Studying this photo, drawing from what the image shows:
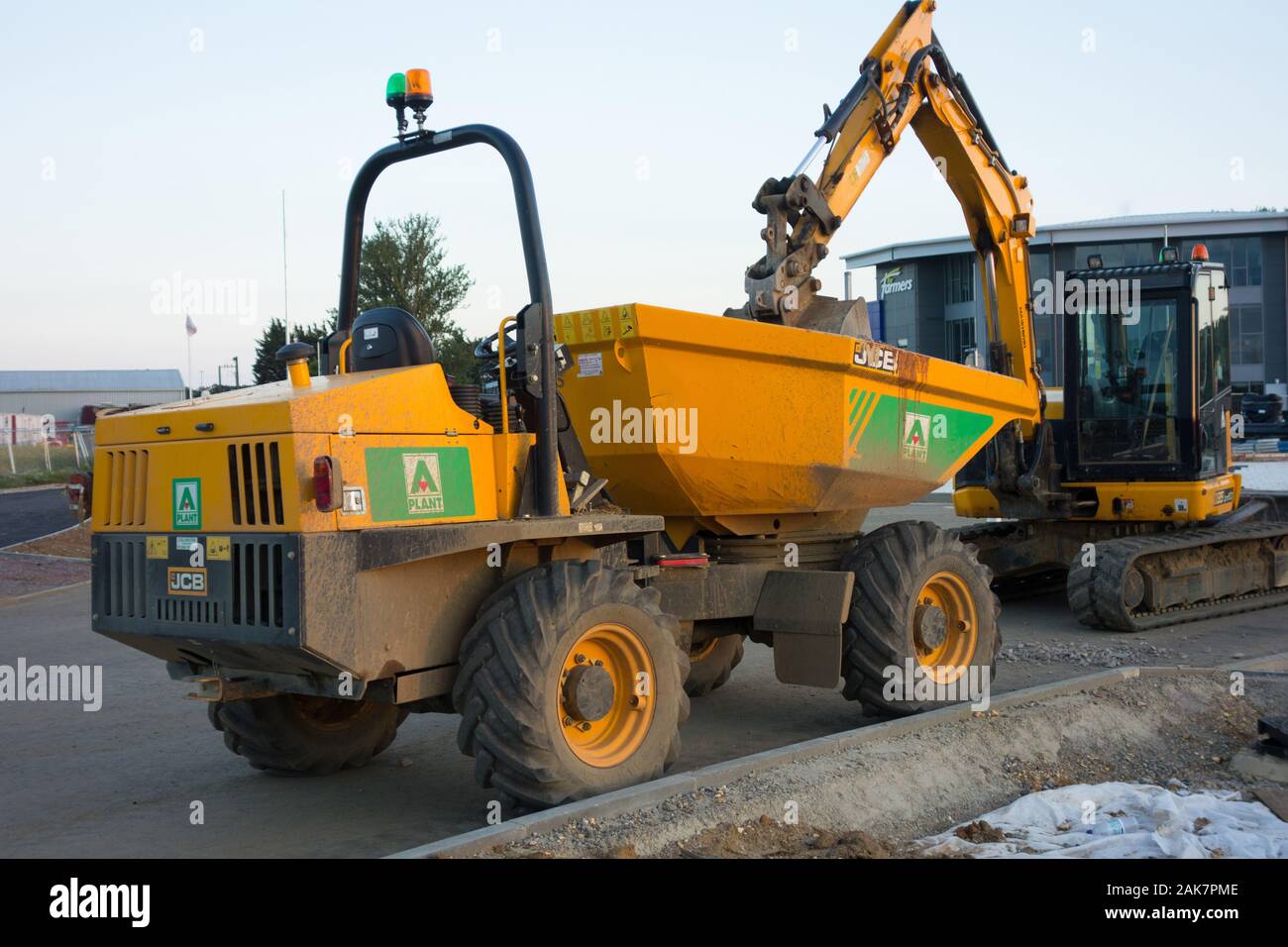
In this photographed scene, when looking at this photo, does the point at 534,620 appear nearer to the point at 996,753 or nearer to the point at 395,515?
the point at 395,515

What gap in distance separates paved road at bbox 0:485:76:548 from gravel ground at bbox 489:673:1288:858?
1515 centimetres

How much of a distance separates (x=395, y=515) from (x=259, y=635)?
29.0 inches

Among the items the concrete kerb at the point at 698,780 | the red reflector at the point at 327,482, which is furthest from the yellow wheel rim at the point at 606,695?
the red reflector at the point at 327,482

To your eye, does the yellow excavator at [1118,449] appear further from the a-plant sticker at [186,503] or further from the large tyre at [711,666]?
the a-plant sticker at [186,503]

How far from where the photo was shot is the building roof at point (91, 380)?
92.8 metres

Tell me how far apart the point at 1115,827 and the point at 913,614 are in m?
2.65

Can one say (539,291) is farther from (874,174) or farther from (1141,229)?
(1141,229)

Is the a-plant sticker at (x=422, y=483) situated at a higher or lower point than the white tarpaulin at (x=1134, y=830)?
higher

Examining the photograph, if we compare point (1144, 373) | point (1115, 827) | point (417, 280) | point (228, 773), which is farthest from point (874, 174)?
point (417, 280)

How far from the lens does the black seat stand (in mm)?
6027

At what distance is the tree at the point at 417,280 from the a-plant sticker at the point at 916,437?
15497 millimetres

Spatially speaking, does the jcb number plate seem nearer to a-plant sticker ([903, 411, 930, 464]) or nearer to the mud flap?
the mud flap

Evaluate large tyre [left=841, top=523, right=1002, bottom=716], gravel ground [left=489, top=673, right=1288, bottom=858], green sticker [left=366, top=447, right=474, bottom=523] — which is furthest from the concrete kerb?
green sticker [left=366, top=447, right=474, bottom=523]
